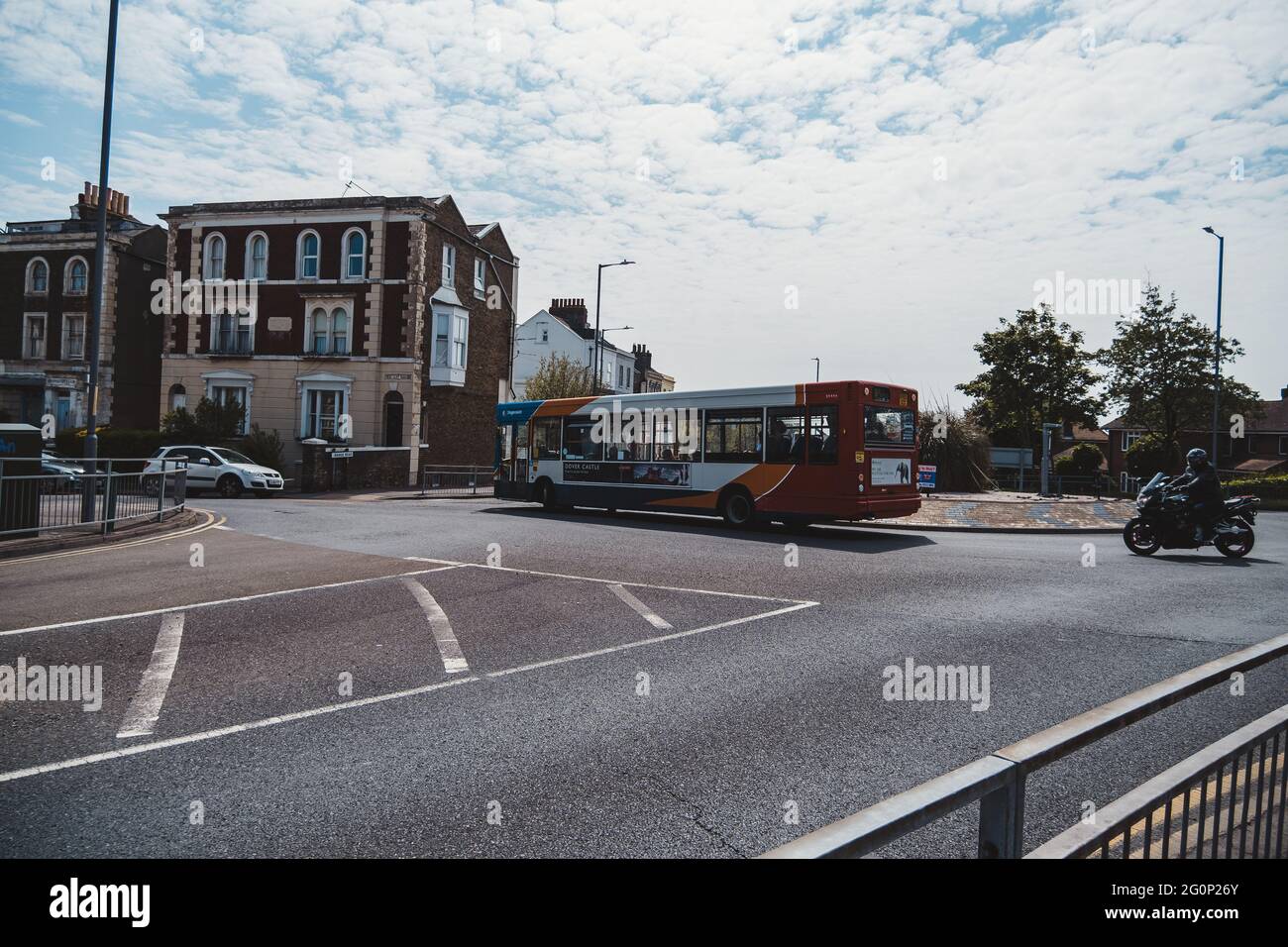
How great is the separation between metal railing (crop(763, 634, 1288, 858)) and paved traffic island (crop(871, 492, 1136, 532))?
17578 mm

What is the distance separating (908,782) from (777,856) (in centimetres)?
324

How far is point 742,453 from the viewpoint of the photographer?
719 inches

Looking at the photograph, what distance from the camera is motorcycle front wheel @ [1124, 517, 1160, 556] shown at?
1494 cm

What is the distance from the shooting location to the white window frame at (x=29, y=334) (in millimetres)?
41094

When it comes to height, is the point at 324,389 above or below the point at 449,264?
below

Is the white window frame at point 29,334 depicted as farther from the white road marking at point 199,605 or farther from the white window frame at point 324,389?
the white road marking at point 199,605

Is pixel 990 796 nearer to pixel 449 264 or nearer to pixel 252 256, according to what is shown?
pixel 449 264

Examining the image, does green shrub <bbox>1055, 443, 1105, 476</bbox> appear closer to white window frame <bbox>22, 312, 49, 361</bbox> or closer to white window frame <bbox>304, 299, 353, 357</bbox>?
white window frame <bbox>304, 299, 353, 357</bbox>

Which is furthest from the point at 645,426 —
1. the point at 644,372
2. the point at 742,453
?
the point at 644,372

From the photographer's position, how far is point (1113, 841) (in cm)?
232

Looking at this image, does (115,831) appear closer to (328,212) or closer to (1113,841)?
(1113,841)

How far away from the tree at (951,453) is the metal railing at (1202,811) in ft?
96.8

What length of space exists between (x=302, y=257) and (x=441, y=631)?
107 feet
